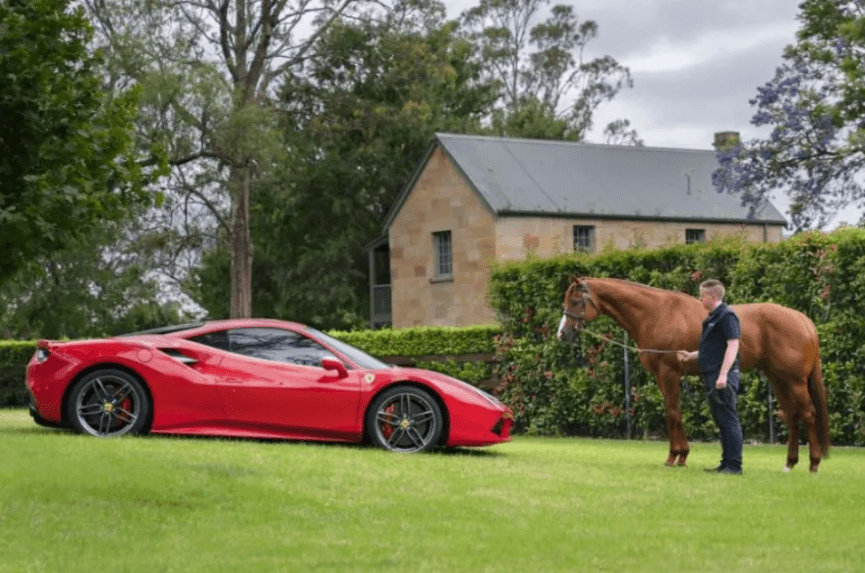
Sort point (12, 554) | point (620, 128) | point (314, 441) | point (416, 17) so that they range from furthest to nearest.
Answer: point (620, 128)
point (416, 17)
point (314, 441)
point (12, 554)

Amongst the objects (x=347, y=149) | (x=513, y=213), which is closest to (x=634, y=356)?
(x=513, y=213)

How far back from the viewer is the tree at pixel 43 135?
40.2 ft

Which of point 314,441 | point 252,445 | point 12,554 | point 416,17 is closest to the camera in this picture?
point 12,554

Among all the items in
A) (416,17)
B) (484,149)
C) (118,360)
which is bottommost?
(118,360)

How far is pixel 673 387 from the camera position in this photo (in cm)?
1633

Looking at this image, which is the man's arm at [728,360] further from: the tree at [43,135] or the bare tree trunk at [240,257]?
the bare tree trunk at [240,257]

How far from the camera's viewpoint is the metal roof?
5272 centimetres

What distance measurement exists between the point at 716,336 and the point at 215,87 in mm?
30672

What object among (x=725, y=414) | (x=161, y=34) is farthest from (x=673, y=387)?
(x=161, y=34)

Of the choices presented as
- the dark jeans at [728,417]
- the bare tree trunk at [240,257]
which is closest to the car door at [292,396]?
the dark jeans at [728,417]

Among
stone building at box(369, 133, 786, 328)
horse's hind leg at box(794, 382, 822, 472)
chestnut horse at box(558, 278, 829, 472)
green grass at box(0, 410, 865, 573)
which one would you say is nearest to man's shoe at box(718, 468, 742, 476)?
green grass at box(0, 410, 865, 573)

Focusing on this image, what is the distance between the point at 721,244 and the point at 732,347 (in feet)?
26.7

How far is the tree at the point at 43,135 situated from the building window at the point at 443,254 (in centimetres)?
3963

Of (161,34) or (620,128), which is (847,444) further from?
(620,128)
